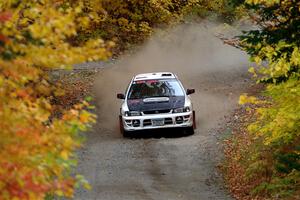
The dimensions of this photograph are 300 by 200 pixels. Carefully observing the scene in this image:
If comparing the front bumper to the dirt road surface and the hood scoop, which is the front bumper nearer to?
the dirt road surface

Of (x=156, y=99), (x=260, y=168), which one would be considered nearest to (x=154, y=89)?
(x=156, y=99)

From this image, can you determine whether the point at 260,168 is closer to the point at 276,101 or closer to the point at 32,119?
the point at 276,101

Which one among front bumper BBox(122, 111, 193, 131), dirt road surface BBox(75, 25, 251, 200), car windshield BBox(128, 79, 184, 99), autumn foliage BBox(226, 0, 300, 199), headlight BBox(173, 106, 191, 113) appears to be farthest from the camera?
car windshield BBox(128, 79, 184, 99)

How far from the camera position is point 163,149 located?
58.4 feet

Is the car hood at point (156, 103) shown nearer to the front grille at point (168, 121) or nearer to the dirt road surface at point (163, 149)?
the front grille at point (168, 121)

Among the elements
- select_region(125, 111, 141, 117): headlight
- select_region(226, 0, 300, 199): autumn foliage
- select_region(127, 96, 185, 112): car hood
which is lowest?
select_region(125, 111, 141, 117): headlight

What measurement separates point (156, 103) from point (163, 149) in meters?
1.76

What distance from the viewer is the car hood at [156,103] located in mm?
18906

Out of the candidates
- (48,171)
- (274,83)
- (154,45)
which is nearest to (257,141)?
(274,83)

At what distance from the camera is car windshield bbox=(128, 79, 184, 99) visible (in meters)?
19.6

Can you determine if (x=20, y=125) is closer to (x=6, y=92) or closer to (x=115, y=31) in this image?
(x=6, y=92)

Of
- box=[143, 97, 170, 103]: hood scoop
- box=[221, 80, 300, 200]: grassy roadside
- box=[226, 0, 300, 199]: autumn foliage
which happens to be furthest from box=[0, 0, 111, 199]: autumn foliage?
box=[143, 97, 170, 103]: hood scoop

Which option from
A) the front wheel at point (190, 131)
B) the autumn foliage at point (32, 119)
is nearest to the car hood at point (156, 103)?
the front wheel at point (190, 131)

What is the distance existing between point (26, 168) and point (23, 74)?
3.03 feet
